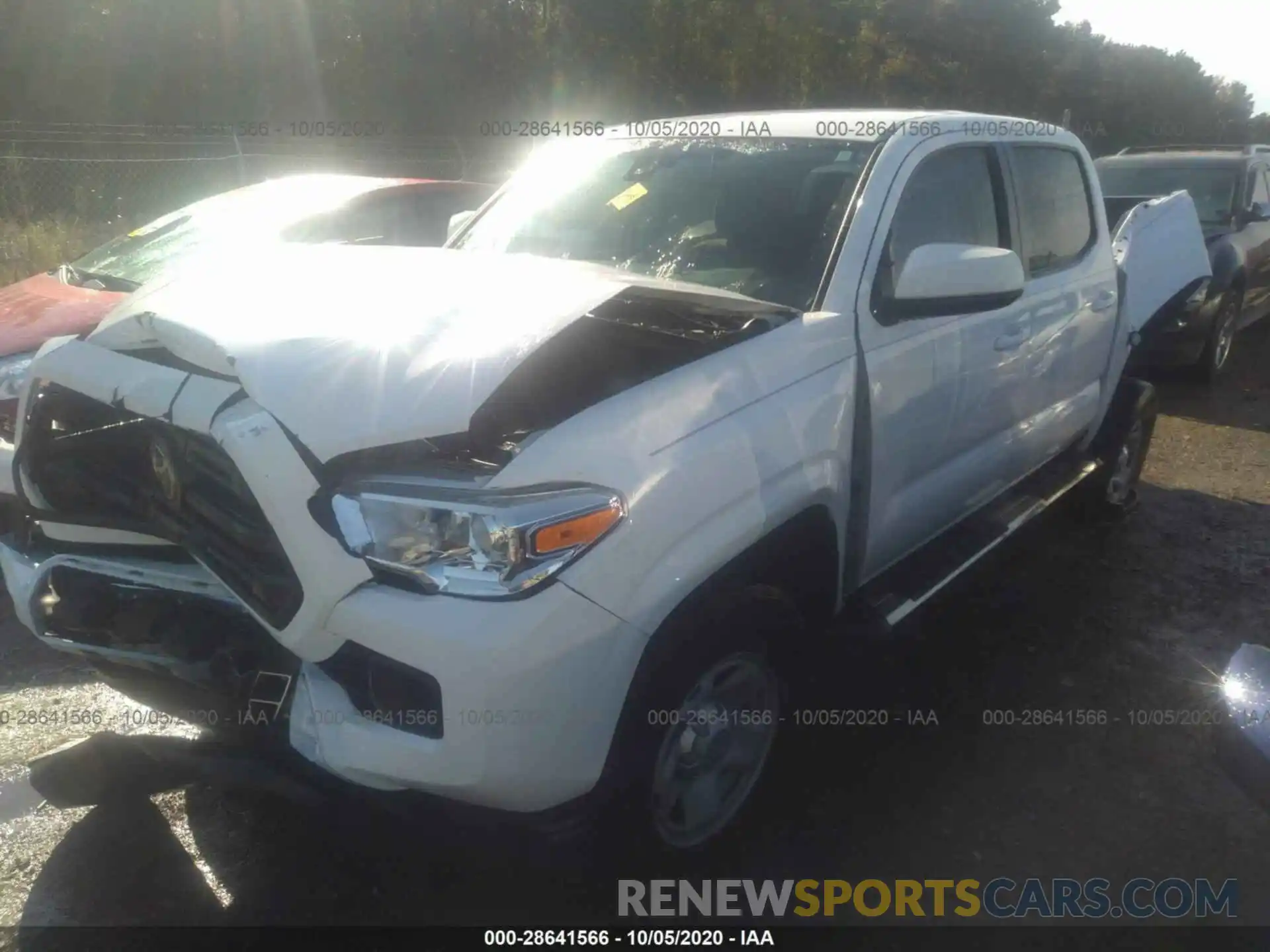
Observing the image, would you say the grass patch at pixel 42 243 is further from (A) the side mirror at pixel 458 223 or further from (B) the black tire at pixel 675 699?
(B) the black tire at pixel 675 699

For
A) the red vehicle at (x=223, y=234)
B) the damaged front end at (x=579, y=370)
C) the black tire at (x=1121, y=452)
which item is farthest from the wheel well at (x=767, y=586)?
the red vehicle at (x=223, y=234)

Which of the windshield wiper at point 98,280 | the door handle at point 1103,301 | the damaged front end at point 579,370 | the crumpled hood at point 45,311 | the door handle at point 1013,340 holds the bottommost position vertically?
the crumpled hood at point 45,311

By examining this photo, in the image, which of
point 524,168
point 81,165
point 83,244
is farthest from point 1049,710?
point 81,165

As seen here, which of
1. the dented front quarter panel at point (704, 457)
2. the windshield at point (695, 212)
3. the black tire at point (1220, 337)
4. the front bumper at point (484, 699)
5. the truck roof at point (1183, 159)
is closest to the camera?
the front bumper at point (484, 699)

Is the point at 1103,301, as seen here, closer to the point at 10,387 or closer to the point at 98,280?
the point at 10,387

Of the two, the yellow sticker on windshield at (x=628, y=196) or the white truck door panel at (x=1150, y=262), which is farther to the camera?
the white truck door panel at (x=1150, y=262)

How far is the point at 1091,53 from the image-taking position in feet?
139

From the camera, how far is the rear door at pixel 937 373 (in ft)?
9.97

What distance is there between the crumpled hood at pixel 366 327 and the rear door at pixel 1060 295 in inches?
62.1

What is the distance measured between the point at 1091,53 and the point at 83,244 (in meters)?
42.3

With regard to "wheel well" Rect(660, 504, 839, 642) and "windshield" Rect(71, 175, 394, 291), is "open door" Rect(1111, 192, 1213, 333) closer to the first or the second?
"wheel well" Rect(660, 504, 839, 642)

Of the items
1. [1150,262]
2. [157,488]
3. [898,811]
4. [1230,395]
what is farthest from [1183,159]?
[157,488]

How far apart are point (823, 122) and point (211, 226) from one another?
12.6ft

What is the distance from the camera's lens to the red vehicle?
15.8 ft
